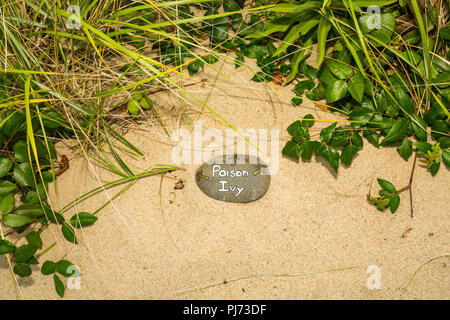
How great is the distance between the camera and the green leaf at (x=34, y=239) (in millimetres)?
1447

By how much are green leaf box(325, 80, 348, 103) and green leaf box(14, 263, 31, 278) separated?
4.20 feet

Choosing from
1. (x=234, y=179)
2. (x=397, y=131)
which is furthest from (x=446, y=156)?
(x=234, y=179)

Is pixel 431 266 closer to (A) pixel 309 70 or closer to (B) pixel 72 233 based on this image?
(A) pixel 309 70

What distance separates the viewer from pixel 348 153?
5.09 ft

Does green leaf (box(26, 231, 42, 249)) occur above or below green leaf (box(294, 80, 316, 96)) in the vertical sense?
below

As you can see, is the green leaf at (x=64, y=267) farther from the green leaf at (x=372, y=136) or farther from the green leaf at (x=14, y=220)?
the green leaf at (x=372, y=136)

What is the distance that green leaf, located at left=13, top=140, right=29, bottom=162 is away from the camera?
4.88 feet

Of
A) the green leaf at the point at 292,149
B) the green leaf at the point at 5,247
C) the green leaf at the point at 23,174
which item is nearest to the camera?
the green leaf at the point at 5,247

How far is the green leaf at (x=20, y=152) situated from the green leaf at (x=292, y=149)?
3.21 ft

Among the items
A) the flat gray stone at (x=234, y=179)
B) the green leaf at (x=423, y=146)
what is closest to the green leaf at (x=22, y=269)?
the flat gray stone at (x=234, y=179)

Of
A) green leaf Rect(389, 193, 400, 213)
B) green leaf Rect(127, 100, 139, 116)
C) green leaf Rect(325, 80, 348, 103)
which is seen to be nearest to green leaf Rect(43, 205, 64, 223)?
green leaf Rect(127, 100, 139, 116)

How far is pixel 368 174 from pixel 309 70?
0.50 meters

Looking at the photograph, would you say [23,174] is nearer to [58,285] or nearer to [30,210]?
[30,210]

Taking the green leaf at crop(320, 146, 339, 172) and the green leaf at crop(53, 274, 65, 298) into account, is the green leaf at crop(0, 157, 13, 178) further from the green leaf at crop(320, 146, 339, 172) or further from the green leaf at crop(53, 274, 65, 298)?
the green leaf at crop(320, 146, 339, 172)
